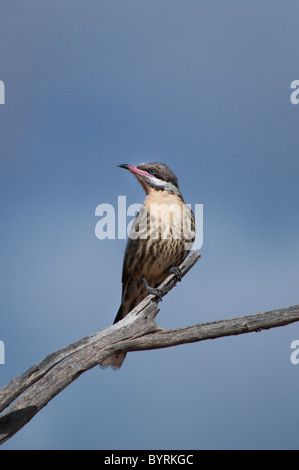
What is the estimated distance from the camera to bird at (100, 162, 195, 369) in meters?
9.52

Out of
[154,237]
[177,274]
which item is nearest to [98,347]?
[177,274]

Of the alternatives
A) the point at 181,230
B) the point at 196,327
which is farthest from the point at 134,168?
the point at 196,327

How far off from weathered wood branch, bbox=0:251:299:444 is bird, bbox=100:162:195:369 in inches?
54.9

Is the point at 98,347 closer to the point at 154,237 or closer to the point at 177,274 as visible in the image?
the point at 177,274

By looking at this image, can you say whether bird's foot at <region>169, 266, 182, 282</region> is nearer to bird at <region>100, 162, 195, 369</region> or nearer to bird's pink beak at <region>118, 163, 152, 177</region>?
bird at <region>100, 162, 195, 369</region>

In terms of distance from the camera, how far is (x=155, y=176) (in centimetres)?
1016

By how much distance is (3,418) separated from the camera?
707 centimetres

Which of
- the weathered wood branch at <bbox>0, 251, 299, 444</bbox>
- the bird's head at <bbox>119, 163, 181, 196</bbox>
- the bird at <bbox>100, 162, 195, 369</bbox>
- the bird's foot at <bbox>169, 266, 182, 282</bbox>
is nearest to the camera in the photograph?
the weathered wood branch at <bbox>0, 251, 299, 444</bbox>

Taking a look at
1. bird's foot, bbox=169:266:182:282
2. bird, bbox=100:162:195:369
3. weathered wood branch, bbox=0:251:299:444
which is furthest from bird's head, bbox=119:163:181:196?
weathered wood branch, bbox=0:251:299:444

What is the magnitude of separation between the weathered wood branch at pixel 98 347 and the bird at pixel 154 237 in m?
1.39

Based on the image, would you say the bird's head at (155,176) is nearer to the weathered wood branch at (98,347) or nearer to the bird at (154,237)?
the bird at (154,237)

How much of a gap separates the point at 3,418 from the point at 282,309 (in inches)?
146

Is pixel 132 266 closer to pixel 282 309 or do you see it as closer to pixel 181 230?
pixel 181 230

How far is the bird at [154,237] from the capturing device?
375 inches
